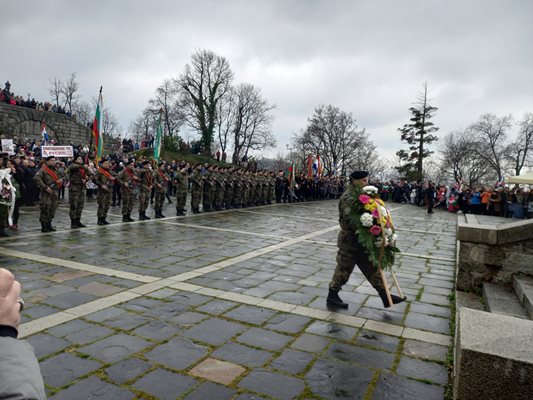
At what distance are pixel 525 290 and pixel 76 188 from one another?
32.4 feet

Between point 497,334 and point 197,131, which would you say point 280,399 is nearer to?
point 497,334

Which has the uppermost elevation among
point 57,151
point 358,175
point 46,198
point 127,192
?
point 57,151

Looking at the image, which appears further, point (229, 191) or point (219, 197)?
point (229, 191)

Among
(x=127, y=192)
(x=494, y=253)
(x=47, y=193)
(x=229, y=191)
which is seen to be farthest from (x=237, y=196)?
(x=494, y=253)

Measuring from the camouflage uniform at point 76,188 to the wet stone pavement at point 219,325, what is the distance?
2.03m

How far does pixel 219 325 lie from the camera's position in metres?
4.29

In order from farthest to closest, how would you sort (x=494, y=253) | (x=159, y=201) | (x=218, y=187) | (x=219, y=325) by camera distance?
(x=218, y=187)
(x=159, y=201)
(x=494, y=253)
(x=219, y=325)

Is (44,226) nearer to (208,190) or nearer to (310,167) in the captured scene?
(208,190)

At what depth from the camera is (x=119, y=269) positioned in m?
6.36

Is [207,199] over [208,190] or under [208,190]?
under

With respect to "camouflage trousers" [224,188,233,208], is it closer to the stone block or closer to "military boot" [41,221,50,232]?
"military boot" [41,221,50,232]

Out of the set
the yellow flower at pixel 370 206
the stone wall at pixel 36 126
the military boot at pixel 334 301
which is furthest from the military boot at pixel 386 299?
the stone wall at pixel 36 126

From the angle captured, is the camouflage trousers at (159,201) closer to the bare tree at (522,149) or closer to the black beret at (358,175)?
the black beret at (358,175)

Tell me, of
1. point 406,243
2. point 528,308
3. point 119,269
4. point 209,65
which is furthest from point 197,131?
point 528,308
